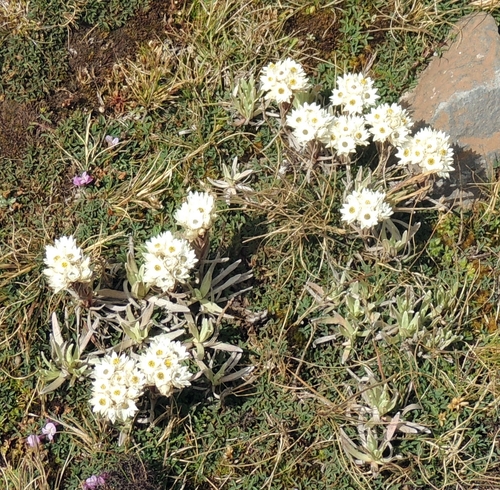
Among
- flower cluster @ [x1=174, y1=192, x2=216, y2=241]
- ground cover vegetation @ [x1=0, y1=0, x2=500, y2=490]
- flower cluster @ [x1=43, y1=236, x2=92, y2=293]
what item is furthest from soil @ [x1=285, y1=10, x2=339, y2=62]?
flower cluster @ [x1=43, y1=236, x2=92, y2=293]

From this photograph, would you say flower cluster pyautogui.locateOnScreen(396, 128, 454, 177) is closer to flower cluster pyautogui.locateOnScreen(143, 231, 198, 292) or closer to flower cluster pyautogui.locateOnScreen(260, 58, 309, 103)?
flower cluster pyautogui.locateOnScreen(260, 58, 309, 103)

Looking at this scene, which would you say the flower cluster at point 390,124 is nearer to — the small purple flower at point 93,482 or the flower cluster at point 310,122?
the flower cluster at point 310,122

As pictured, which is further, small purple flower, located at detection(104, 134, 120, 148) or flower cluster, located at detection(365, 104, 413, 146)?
small purple flower, located at detection(104, 134, 120, 148)

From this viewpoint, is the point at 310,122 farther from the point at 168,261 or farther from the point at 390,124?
the point at 168,261

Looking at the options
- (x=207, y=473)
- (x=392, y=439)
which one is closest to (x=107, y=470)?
(x=207, y=473)

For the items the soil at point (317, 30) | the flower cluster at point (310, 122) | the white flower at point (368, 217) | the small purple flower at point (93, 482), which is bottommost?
the small purple flower at point (93, 482)

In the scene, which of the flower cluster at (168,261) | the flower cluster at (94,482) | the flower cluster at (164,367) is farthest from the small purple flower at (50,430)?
the flower cluster at (168,261)
